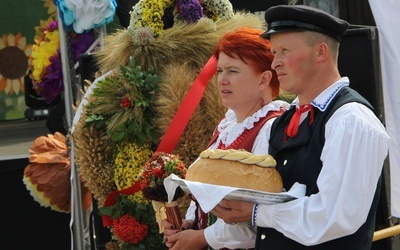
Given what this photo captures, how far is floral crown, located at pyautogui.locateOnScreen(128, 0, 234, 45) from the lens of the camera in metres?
3.66

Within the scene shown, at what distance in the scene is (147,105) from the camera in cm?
359

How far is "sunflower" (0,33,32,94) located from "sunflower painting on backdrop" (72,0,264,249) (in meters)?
7.08

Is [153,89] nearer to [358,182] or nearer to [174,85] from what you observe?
[174,85]

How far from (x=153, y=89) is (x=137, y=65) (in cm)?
16

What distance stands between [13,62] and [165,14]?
7355 millimetres

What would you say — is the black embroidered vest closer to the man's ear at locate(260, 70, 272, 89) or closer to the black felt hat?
the black felt hat

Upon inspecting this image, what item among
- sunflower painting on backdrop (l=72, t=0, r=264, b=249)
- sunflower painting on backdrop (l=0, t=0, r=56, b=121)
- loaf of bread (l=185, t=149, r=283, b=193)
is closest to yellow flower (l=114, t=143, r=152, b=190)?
sunflower painting on backdrop (l=72, t=0, r=264, b=249)

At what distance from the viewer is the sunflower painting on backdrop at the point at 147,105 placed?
11.4 feet

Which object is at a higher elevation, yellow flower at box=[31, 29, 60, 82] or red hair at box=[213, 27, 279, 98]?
red hair at box=[213, 27, 279, 98]

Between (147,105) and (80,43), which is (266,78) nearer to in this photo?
(147,105)

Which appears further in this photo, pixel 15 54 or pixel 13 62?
pixel 13 62

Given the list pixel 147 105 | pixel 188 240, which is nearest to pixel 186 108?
pixel 147 105

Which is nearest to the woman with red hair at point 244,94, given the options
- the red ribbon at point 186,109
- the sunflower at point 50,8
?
the red ribbon at point 186,109

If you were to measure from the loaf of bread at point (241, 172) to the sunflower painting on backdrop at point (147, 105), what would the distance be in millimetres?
1189
